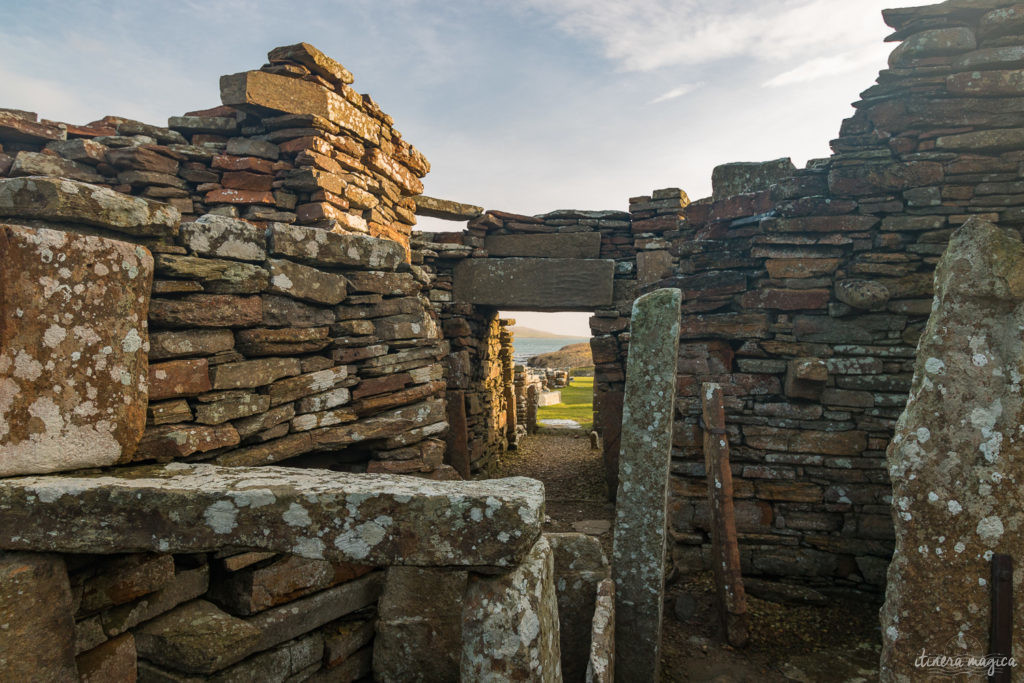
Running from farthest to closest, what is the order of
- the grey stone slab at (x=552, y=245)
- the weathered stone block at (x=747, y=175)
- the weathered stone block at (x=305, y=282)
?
the grey stone slab at (x=552, y=245) → the weathered stone block at (x=747, y=175) → the weathered stone block at (x=305, y=282)

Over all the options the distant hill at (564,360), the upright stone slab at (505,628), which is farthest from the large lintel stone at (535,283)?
the distant hill at (564,360)

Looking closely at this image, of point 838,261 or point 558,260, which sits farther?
point 558,260

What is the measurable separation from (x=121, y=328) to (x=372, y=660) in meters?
2.31

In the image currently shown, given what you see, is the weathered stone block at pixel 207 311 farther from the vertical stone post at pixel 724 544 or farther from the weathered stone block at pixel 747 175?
the weathered stone block at pixel 747 175

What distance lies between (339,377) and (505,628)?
204 centimetres

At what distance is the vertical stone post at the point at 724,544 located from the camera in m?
4.34

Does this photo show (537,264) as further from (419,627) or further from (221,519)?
(221,519)

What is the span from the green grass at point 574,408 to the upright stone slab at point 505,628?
13.3m

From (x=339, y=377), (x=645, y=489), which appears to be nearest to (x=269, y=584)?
(x=339, y=377)

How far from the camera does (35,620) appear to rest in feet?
6.96

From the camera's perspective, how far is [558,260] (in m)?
8.99

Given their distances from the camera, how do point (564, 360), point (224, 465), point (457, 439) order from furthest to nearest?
point (564, 360) < point (457, 439) < point (224, 465)

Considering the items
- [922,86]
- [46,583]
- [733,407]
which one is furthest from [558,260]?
[46,583]

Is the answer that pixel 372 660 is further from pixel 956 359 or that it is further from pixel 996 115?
pixel 996 115
